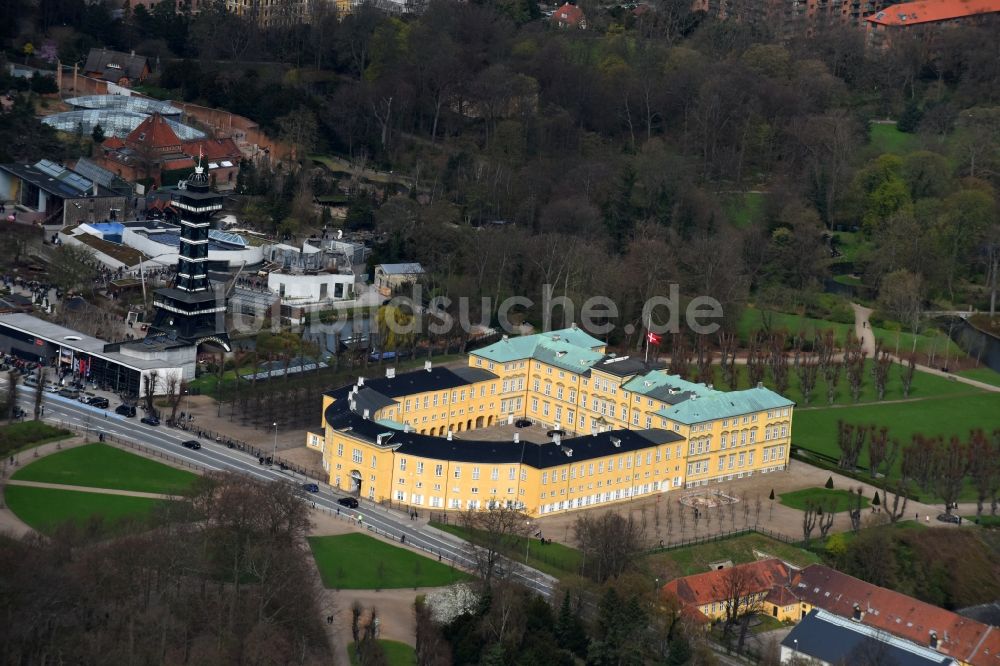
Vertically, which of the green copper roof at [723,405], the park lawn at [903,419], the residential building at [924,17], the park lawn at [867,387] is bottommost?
the park lawn at [903,419]

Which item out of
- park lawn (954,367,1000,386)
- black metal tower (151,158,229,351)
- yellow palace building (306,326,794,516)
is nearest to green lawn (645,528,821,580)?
yellow palace building (306,326,794,516)

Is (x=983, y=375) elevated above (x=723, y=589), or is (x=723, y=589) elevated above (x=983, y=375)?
(x=983, y=375)

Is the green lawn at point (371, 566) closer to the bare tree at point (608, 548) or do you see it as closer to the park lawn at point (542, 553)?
the park lawn at point (542, 553)

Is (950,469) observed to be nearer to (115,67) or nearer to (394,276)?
(394,276)

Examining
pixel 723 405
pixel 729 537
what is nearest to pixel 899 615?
pixel 729 537

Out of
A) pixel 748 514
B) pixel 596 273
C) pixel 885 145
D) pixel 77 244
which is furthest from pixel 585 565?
pixel 885 145

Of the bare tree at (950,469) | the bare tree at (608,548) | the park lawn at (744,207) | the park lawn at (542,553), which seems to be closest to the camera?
the bare tree at (608,548)

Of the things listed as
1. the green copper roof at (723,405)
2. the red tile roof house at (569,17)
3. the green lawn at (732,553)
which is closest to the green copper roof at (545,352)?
the green copper roof at (723,405)
